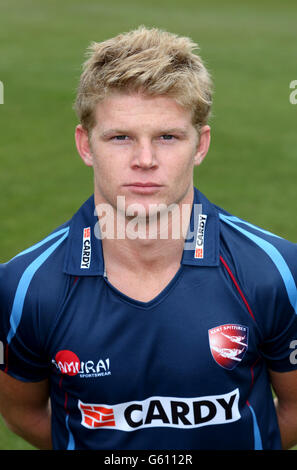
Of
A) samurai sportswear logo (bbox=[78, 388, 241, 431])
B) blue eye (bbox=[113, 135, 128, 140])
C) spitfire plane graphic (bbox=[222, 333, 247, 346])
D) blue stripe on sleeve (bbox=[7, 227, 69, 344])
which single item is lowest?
samurai sportswear logo (bbox=[78, 388, 241, 431])

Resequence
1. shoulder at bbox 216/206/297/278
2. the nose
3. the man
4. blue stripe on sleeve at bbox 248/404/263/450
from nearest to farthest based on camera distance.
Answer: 1. the nose
2. the man
3. shoulder at bbox 216/206/297/278
4. blue stripe on sleeve at bbox 248/404/263/450

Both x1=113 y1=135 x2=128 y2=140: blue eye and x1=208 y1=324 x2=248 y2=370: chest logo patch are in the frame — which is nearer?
x1=113 y1=135 x2=128 y2=140: blue eye

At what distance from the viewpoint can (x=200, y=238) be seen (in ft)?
10.6

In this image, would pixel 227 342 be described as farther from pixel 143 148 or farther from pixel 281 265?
pixel 143 148

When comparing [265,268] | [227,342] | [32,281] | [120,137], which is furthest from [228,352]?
[120,137]

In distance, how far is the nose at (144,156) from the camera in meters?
2.89

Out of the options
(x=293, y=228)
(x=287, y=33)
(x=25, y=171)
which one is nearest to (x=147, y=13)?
(x=287, y=33)

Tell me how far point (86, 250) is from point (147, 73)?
0.80 meters

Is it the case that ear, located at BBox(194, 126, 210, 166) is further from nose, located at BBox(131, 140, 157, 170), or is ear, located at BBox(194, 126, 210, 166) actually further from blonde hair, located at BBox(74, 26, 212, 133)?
nose, located at BBox(131, 140, 157, 170)

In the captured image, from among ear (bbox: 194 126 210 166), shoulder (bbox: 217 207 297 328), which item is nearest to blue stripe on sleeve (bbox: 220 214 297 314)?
shoulder (bbox: 217 207 297 328)

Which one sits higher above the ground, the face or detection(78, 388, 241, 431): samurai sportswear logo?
the face

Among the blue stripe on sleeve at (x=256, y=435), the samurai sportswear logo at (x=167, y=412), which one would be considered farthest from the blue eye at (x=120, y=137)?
the blue stripe on sleeve at (x=256, y=435)

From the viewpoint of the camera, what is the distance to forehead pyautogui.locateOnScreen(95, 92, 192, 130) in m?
2.91
